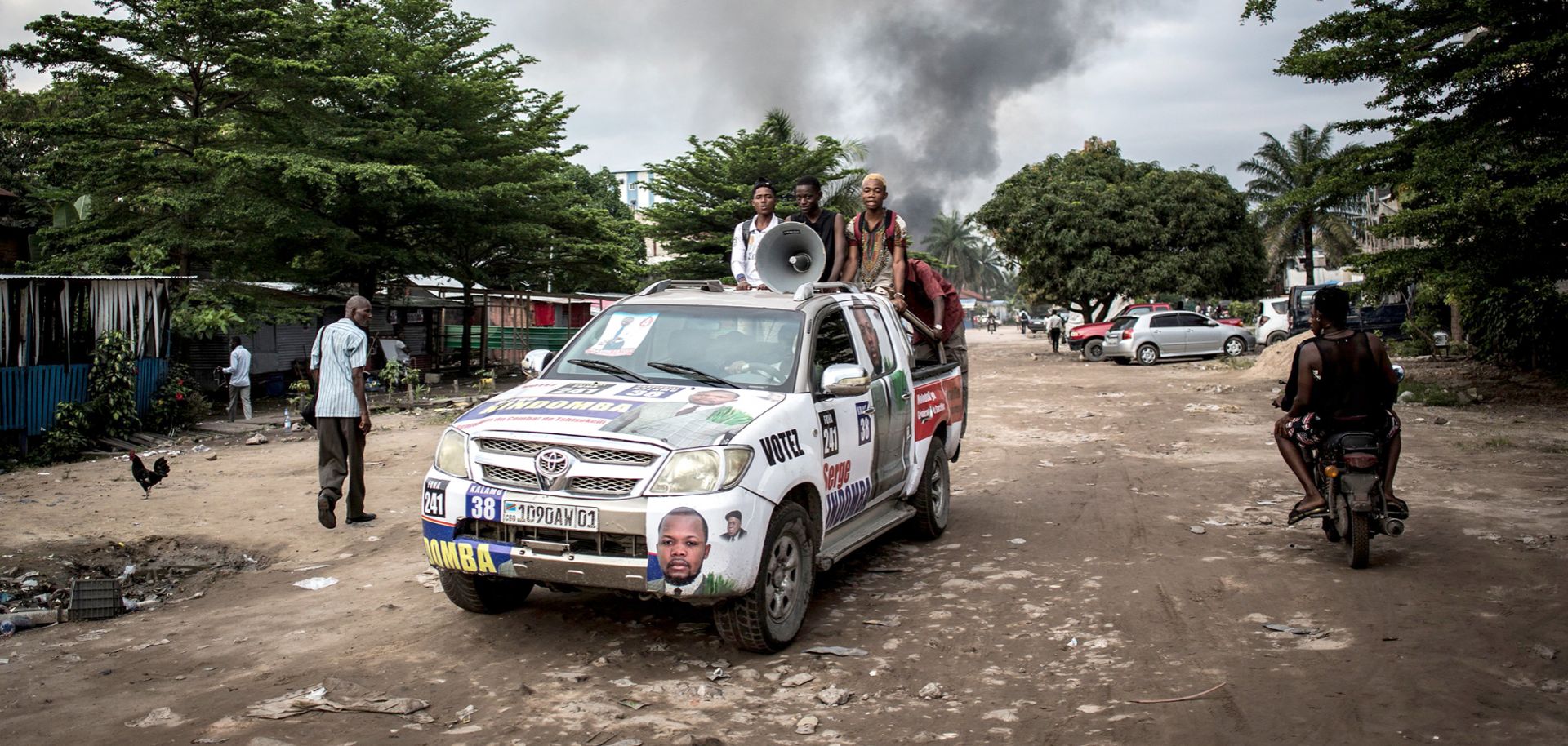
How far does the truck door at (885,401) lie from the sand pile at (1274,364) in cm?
1787

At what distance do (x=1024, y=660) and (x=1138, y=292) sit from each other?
35590 millimetres

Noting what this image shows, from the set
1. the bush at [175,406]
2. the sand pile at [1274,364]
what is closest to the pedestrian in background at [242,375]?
the bush at [175,406]

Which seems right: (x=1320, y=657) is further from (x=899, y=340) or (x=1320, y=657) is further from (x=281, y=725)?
(x=281, y=725)

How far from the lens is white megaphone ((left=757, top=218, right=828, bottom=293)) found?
7.49 m

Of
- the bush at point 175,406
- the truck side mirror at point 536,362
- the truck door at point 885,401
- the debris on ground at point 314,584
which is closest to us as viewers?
the truck side mirror at point 536,362

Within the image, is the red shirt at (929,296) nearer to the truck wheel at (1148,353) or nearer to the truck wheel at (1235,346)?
the truck wheel at (1148,353)

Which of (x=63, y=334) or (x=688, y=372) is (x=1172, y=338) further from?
(x=688, y=372)

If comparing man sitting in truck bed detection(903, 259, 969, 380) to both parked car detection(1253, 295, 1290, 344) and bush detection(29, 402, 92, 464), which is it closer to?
bush detection(29, 402, 92, 464)

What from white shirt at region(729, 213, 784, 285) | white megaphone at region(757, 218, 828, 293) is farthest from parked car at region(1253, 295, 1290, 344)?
white megaphone at region(757, 218, 828, 293)

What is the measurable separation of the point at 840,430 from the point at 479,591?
2138 millimetres

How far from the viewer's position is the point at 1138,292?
1503 inches

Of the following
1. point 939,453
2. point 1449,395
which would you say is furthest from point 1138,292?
point 939,453

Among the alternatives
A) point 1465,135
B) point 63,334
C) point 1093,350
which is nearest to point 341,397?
point 63,334

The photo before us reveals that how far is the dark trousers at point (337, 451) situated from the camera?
820 cm
